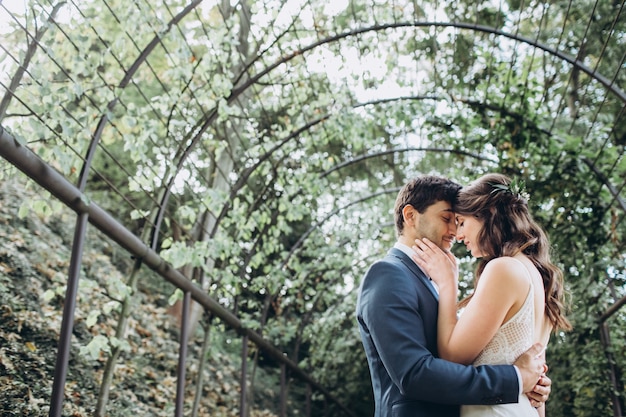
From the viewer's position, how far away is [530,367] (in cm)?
179

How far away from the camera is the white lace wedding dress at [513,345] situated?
1.79m

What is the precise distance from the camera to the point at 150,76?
7.99m

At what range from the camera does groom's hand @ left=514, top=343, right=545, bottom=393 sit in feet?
5.81

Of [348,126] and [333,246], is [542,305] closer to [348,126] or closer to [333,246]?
[348,126]

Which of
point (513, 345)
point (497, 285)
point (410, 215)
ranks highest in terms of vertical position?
point (410, 215)

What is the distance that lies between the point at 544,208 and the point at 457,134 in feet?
2.86

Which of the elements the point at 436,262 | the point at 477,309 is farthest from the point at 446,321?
the point at 436,262

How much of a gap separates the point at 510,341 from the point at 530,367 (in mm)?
89

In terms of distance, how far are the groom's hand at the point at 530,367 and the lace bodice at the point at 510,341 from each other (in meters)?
0.02

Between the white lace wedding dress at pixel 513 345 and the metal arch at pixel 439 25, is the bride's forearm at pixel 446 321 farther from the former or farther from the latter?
the metal arch at pixel 439 25

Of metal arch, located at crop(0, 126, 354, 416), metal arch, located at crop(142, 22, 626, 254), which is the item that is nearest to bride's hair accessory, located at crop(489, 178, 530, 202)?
metal arch, located at crop(0, 126, 354, 416)

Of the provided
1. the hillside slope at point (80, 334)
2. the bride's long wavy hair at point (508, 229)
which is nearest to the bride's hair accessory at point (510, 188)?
the bride's long wavy hair at point (508, 229)

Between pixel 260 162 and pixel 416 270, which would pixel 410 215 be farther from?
pixel 260 162

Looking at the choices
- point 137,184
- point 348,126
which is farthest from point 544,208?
point 137,184
